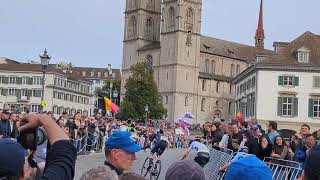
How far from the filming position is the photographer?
3.26 m

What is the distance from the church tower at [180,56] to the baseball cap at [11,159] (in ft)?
329

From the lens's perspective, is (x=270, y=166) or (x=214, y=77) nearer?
(x=270, y=166)

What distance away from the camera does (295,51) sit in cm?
6153

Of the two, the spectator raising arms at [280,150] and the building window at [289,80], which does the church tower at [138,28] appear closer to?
the building window at [289,80]

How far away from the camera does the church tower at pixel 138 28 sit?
116m

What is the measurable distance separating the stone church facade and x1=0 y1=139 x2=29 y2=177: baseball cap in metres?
100.0

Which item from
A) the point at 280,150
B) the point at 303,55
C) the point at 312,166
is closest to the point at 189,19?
the point at 303,55

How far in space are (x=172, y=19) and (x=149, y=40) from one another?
7.33 m

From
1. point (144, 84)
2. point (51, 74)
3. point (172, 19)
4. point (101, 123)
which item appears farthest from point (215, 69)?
point (101, 123)

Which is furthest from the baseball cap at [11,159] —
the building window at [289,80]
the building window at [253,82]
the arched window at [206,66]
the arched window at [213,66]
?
the arched window at [213,66]

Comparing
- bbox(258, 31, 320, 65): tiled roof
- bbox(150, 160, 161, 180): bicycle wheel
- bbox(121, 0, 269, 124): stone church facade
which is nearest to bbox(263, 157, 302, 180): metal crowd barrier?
bbox(150, 160, 161, 180): bicycle wheel

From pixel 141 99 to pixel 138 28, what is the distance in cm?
2470

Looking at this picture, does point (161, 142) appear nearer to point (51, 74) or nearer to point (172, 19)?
point (172, 19)

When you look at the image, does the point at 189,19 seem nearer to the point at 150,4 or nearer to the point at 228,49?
the point at 150,4
